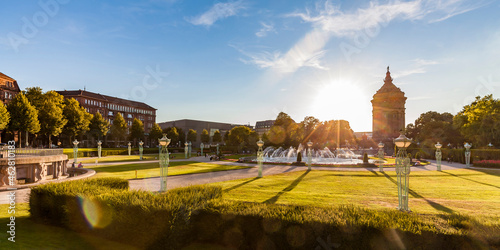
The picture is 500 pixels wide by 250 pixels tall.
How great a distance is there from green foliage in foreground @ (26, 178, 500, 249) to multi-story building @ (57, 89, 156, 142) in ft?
342

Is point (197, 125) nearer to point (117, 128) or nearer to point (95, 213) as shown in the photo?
point (117, 128)

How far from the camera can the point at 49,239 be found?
28.8 ft

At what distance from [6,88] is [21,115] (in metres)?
37.1

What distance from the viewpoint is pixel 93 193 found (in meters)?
9.71

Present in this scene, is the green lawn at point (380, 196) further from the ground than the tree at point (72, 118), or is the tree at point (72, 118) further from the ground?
the tree at point (72, 118)

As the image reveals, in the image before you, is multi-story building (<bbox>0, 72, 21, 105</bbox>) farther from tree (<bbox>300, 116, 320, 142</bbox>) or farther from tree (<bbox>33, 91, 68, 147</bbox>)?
tree (<bbox>300, 116, 320, 142</bbox>)

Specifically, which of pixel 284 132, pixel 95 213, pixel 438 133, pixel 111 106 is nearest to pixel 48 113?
pixel 284 132

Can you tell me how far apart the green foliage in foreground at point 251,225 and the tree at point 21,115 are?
51.4 metres

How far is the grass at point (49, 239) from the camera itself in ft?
26.8

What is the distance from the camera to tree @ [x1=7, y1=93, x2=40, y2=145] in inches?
1834

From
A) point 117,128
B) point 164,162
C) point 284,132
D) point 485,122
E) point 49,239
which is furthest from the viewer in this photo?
point 117,128

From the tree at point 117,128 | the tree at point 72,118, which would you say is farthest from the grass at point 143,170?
the tree at point 117,128

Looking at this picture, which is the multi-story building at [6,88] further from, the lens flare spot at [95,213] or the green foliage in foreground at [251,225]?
the lens flare spot at [95,213]

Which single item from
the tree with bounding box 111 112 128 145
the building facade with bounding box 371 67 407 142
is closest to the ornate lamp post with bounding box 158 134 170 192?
the tree with bounding box 111 112 128 145
